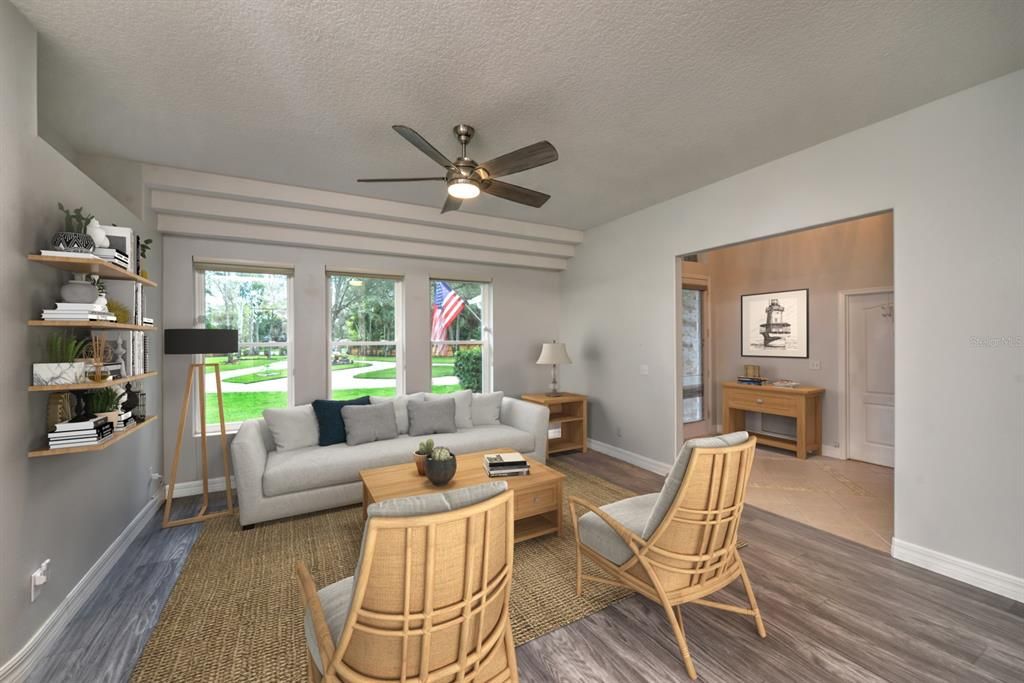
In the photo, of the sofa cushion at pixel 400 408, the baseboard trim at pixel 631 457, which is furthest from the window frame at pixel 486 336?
the baseboard trim at pixel 631 457

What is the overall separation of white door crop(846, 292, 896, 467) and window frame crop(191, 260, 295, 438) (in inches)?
Answer: 249

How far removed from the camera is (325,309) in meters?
4.37

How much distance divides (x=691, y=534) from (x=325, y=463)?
280cm

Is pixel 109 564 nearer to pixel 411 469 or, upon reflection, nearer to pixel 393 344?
pixel 411 469

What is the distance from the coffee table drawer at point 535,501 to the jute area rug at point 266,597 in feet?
0.79

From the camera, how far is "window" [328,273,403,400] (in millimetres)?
4523

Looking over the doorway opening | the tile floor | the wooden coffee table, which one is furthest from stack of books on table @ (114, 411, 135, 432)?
the tile floor

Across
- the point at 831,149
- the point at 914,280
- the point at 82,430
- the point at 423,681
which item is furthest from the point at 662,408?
the point at 82,430

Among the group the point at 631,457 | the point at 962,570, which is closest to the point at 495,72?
the point at 962,570

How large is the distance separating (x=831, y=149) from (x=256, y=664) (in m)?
4.68

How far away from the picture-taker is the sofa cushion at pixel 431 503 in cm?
116

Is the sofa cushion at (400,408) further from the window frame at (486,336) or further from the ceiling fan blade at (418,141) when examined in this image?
the ceiling fan blade at (418,141)

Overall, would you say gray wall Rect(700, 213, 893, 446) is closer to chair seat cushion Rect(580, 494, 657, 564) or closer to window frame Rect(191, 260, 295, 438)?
chair seat cushion Rect(580, 494, 657, 564)

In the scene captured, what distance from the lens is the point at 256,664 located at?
178 centimetres
